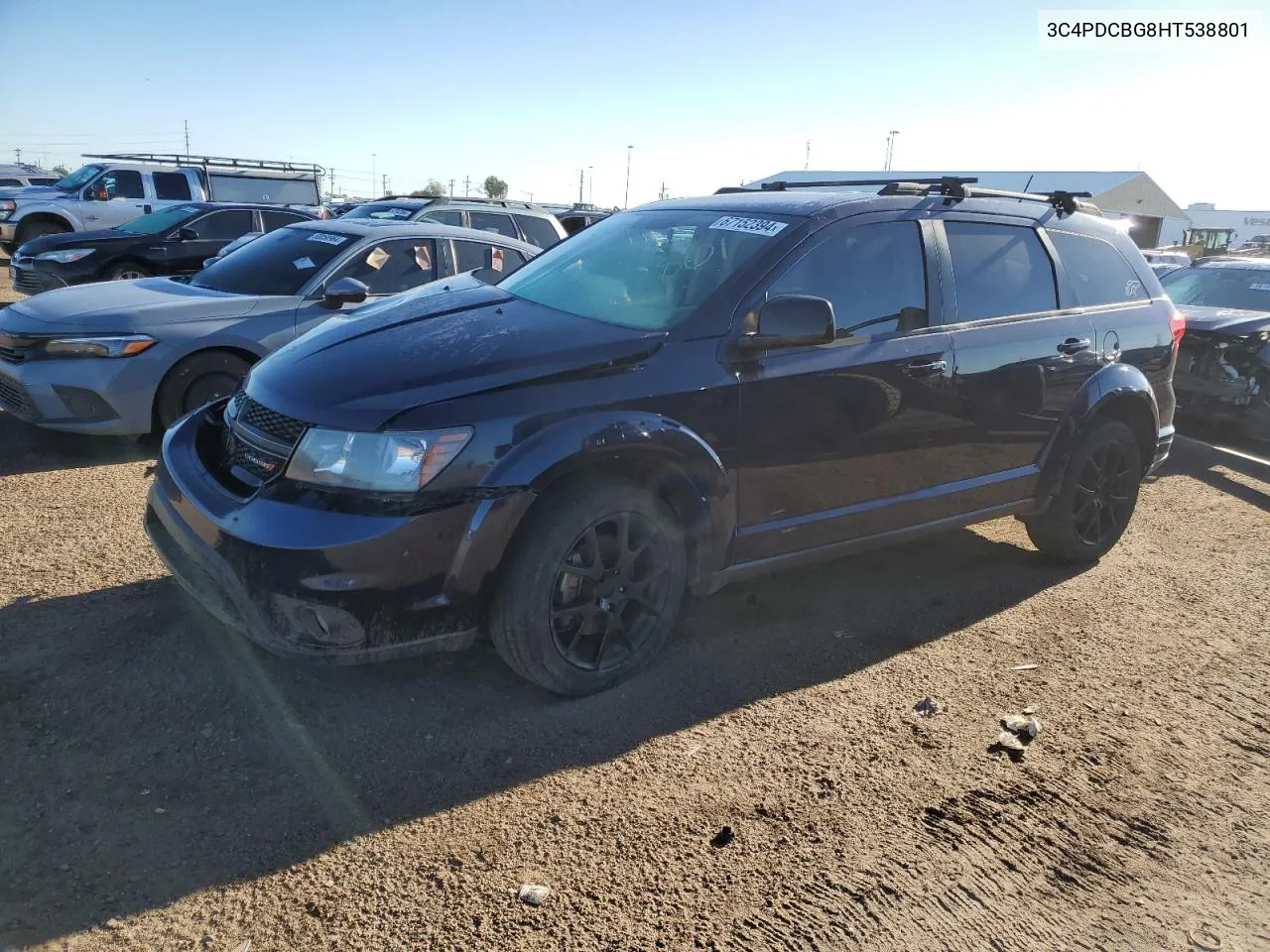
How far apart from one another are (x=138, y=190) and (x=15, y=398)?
14285 mm

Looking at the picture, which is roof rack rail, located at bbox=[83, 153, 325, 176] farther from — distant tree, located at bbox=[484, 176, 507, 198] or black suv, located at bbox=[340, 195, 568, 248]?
distant tree, located at bbox=[484, 176, 507, 198]

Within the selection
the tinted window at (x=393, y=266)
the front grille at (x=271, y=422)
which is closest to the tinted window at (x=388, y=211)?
the tinted window at (x=393, y=266)

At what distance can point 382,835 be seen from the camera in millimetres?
2590

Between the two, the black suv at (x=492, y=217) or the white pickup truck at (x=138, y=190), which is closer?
the black suv at (x=492, y=217)

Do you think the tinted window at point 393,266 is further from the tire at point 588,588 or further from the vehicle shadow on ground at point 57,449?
the tire at point 588,588

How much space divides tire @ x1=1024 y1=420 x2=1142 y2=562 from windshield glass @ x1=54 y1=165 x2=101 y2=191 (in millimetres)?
19273

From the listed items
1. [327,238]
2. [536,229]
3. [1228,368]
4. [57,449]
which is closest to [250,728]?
[57,449]

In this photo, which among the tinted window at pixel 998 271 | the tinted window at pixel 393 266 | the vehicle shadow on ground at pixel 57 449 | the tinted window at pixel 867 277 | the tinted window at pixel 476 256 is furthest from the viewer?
the tinted window at pixel 476 256

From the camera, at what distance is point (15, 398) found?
5.55 m

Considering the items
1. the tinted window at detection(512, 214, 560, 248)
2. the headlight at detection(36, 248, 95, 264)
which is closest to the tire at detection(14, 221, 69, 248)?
the headlight at detection(36, 248, 95, 264)

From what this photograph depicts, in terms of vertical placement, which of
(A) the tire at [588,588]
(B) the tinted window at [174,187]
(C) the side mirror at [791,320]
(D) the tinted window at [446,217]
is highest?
(B) the tinted window at [174,187]

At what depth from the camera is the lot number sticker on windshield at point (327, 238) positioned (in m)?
6.53

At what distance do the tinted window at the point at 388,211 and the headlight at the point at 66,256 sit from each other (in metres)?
3.14

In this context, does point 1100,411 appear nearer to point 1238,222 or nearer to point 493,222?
point 493,222
